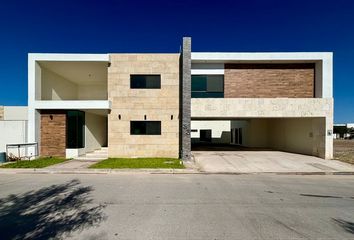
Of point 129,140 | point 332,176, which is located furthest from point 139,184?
point 332,176

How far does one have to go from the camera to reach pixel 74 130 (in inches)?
612

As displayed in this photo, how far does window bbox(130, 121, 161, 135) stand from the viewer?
1530 cm

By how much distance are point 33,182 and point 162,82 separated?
9.85 metres

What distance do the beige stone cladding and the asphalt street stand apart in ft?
18.7

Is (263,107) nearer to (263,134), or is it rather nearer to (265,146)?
(263,134)

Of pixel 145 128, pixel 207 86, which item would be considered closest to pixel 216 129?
pixel 207 86

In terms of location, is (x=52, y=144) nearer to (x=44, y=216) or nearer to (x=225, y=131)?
(x=44, y=216)

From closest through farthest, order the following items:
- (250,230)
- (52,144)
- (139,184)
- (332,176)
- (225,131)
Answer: (250,230)
(139,184)
(332,176)
(52,144)
(225,131)

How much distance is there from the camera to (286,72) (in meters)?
16.0

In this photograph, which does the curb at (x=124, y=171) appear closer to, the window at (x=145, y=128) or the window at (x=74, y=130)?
the window at (x=74, y=130)

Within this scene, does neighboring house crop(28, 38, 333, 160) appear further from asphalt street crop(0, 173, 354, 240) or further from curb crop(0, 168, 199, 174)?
asphalt street crop(0, 173, 354, 240)

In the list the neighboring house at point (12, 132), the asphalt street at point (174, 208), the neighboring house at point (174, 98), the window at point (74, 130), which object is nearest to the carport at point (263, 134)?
the neighboring house at point (174, 98)

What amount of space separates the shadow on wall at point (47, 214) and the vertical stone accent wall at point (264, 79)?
12.6 metres

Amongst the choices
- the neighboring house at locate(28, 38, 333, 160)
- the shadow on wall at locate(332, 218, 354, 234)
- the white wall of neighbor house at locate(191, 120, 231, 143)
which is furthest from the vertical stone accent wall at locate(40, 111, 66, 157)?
the white wall of neighbor house at locate(191, 120, 231, 143)
